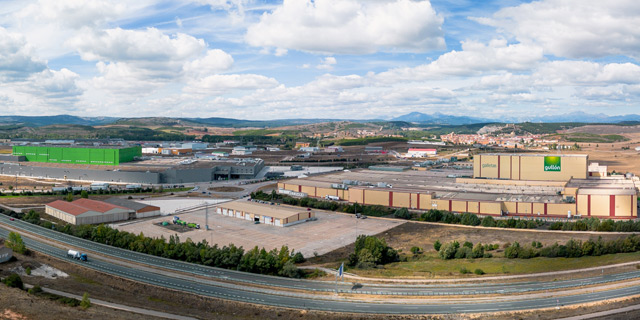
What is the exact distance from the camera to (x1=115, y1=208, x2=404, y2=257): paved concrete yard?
1907 inches

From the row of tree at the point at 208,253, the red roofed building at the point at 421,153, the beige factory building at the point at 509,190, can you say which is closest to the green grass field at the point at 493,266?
the row of tree at the point at 208,253

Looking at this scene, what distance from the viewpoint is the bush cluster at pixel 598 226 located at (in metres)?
48.6

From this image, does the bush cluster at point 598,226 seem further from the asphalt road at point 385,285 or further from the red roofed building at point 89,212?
the red roofed building at point 89,212

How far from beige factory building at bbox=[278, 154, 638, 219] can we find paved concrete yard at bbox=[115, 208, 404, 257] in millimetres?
7809

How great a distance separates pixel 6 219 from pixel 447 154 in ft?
395

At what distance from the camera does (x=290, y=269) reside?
124ft

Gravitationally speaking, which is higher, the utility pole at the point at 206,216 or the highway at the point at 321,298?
the utility pole at the point at 206,216

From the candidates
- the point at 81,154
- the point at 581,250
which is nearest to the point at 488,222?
the point at 581,250

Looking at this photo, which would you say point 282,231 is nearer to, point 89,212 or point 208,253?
point 208,253

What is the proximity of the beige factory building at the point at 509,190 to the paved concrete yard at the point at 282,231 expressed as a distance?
7809mm

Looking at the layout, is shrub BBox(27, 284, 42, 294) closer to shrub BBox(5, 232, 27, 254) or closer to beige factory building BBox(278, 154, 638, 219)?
shrub BBox(5, 232, 27, 254)

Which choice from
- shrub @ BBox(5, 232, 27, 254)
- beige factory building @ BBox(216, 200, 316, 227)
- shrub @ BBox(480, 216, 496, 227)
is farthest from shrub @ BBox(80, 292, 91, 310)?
shrub @ BBox(480, 216, 496, 227)

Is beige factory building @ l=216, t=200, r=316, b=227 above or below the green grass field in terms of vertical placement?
above

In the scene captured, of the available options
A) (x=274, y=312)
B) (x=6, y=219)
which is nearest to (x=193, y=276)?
(x=274, y=312)
